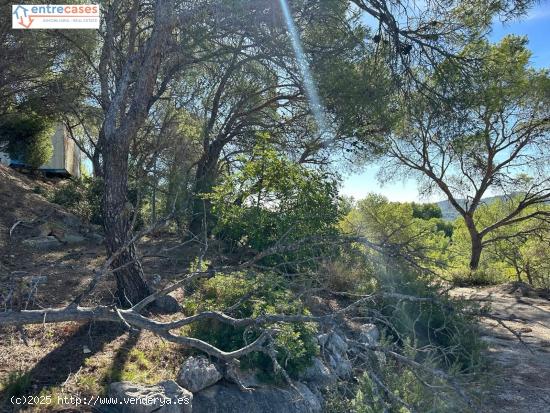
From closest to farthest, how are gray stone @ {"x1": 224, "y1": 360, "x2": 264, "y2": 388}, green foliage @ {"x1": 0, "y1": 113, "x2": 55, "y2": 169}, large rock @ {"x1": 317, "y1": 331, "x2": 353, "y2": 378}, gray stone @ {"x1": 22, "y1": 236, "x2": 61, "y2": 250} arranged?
gray stone @ {"x1": 224, "y1": 360, "x2": 264, "y2": 388} < large rock @ {"x1": 317, "y1": 331, "x2": 353, "y2": 378} < gray stone @ {"x1": 22, "y1": 236, "x2": 61, "y2": 250} < green foliage @ {"x1": 0, "y1": 113, "x2": 55, "y2": 169}

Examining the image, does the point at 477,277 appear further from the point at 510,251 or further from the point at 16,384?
the point at 16,384

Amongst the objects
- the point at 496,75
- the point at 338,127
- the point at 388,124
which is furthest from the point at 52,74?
the point at 496,75

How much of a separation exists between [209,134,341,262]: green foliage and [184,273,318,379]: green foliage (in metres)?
1.75

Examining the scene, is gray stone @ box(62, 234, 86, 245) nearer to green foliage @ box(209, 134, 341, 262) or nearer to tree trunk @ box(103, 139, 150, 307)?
green foliage @ box(209, 134, 341, 262)

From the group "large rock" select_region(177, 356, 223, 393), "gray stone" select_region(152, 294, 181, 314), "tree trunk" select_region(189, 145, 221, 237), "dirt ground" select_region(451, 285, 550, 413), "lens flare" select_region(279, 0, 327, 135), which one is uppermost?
"lens flare" select_region(279, 0, 327, 135)

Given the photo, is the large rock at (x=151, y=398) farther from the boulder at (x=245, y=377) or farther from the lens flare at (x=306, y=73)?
the lens flare at (x=306, y=73)

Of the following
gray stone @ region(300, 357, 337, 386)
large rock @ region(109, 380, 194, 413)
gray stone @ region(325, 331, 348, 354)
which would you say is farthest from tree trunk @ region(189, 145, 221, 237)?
large rock @ region(109, 380, 194, 413)

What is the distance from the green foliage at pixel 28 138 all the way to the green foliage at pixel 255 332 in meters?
11.7

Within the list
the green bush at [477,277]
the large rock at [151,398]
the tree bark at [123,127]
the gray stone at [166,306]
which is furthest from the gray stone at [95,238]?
the green bush at [477,277]

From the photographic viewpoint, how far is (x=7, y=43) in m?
8.98

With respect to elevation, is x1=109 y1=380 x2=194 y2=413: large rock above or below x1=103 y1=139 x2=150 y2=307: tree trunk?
below

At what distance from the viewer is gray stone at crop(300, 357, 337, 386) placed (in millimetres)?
4383

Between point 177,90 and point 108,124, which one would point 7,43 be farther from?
point 108,124

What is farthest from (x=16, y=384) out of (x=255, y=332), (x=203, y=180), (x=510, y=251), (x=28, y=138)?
(x=510, y=251)
